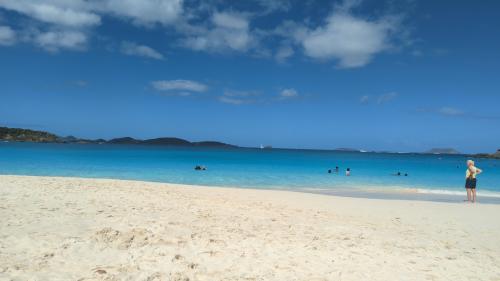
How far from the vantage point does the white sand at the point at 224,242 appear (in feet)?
18.6

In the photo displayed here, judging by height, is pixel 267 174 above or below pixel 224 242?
above

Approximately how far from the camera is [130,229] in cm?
759

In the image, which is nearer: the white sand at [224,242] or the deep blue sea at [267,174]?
the white sand at [224,242]

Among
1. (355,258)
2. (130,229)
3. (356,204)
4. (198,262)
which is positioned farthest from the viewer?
(356,204)

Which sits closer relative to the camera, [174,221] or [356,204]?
[174,221]

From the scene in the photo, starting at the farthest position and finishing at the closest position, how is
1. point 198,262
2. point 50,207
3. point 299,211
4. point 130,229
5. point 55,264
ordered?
point 299,211 < point 50,207 < point 130,229 < point 198,262 < point 55,264

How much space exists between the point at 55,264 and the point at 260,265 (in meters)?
3.22

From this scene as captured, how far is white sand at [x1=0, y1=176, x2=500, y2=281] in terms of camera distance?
5.66 meters

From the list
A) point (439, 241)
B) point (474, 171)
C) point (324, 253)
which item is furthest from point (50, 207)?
point (474, 171)

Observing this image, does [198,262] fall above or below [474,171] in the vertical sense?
below

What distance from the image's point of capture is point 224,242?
716 centimetres

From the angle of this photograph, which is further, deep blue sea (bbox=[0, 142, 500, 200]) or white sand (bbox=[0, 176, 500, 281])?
deep blue sea (bbox=[0, 142, 500, 200])

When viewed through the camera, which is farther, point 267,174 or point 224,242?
point 267,174

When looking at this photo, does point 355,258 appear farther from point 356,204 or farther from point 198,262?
point 356,204
